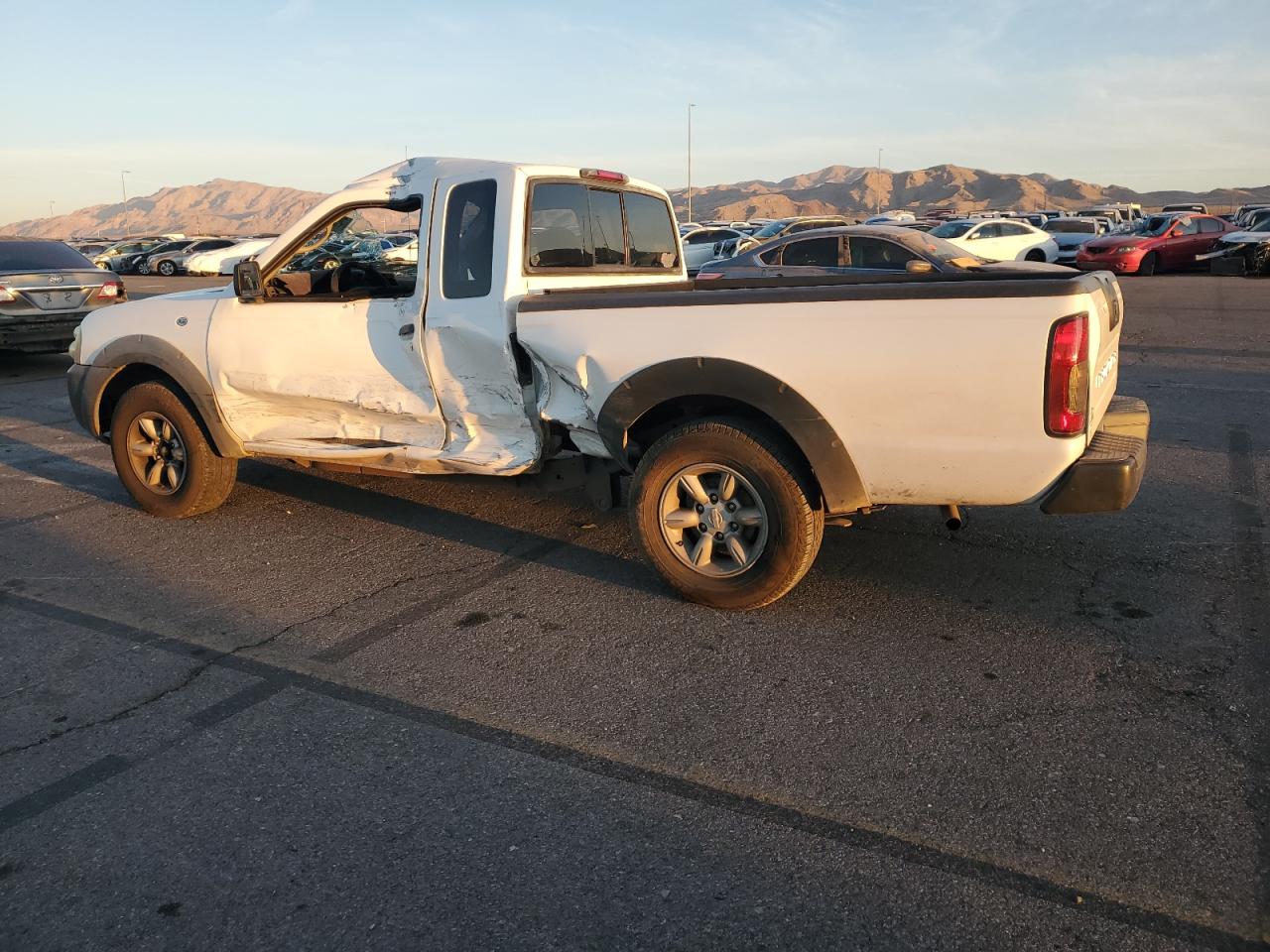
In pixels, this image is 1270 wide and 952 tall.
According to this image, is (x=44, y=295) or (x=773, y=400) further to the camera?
(x=44, y=295)

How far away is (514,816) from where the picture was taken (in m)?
3.15

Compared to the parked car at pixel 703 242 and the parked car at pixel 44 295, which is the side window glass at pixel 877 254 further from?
the parked car at pixel 703 242

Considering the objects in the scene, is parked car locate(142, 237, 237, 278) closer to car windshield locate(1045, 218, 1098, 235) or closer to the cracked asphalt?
car windshield locate(1045, 218, 1098, 235)

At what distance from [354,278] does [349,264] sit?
0.34 feet

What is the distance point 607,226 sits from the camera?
593cm

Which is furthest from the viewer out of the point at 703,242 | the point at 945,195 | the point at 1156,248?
the point at 945,195

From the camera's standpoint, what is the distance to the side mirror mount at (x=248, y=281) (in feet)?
18.9

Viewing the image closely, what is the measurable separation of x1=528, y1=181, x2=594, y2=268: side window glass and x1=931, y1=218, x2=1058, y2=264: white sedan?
2013 cm

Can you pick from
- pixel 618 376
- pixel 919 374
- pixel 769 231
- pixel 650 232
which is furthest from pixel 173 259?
pixel 919 374

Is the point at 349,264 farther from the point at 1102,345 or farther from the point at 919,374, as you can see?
the point at 1102,345

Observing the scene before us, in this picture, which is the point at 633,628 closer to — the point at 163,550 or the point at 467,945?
the point at 467,945

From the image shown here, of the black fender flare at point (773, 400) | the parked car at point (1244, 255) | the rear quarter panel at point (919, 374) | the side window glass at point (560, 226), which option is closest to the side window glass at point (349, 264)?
the side window glass at point (560, 226)

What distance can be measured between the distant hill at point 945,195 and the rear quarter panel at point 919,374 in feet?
398

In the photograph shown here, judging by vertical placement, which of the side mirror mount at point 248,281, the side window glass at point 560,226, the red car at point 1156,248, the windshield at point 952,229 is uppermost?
the windshield at point 952,229
